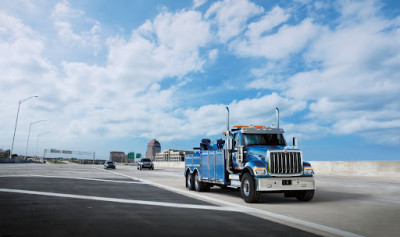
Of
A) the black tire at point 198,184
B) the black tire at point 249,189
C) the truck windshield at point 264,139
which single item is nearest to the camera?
the black tire at point 249,189

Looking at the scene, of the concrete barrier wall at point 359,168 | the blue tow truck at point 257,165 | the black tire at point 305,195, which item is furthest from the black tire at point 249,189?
the concrete barrier wall at point 359,168

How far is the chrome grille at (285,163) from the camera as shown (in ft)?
37.8

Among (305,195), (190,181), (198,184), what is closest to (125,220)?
(305,195)

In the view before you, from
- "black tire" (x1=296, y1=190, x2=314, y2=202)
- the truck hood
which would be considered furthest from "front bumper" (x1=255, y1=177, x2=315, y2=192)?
the truck hood

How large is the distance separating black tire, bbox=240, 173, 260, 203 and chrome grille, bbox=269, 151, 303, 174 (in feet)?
2.47

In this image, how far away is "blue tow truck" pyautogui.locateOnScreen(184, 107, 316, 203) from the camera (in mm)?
11391

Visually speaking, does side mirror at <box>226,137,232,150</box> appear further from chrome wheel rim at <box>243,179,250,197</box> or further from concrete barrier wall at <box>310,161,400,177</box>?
concrete barrier wall at <box>310,161,400,177</box>

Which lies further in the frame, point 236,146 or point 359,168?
point 359,168

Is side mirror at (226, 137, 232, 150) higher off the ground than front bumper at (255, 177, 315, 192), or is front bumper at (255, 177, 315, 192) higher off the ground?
side mirror at (226, 137, 232, 150)

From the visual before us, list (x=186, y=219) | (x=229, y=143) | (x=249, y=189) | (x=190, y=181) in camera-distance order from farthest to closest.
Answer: (x=190, y=181) → (x=229, y=143) → (x=249, y=189) → (x=186, y=219)

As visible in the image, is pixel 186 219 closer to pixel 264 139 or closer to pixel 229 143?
pixel 229 143

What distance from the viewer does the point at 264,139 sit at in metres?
13.2

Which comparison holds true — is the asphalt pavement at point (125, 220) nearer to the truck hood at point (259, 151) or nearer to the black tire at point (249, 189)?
the black tire at point (249, 189)

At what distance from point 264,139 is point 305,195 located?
2427 millimetres
